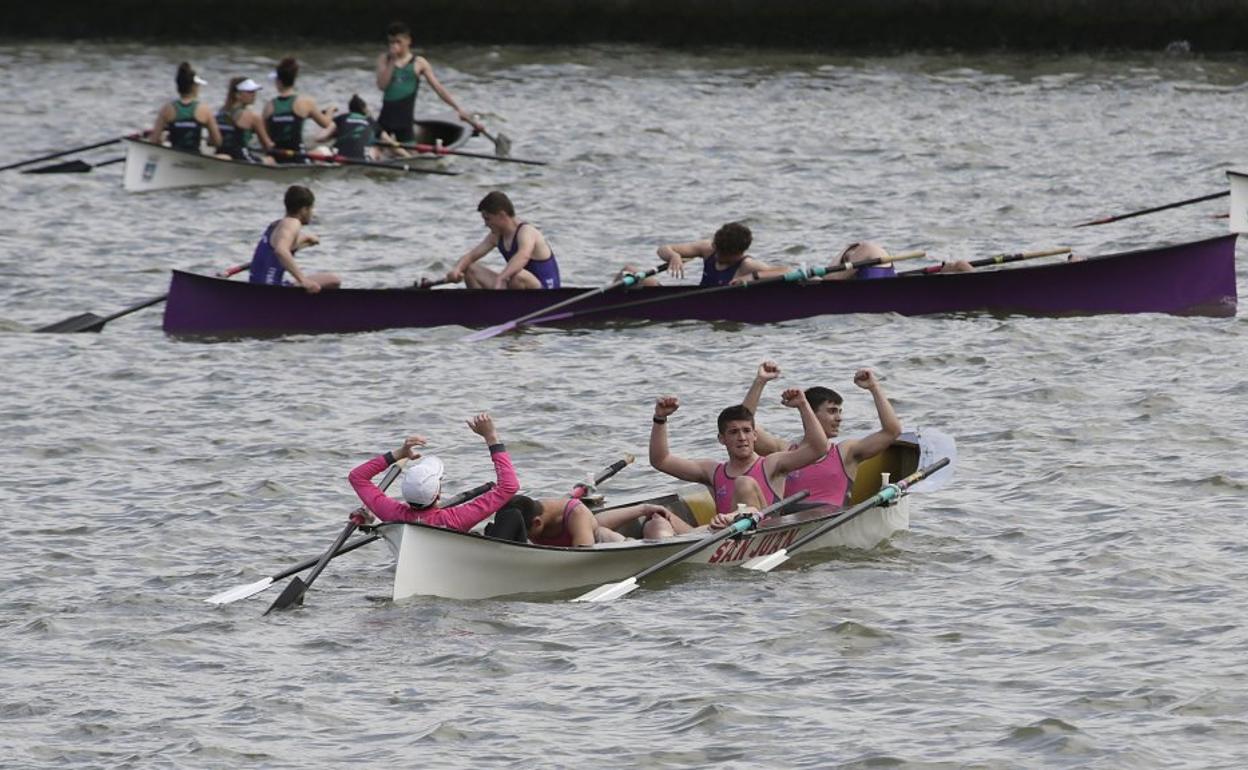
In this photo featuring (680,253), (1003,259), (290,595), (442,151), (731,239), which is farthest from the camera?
(442,151)

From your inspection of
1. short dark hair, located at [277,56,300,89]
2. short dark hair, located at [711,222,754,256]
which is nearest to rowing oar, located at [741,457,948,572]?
short dark hair, located at [711,222,754,256]

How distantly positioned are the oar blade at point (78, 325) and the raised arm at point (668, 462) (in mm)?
7902

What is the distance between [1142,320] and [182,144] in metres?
12.8

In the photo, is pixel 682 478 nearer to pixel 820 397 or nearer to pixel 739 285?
pixel 820 397

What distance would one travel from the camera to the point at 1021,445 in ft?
54.3

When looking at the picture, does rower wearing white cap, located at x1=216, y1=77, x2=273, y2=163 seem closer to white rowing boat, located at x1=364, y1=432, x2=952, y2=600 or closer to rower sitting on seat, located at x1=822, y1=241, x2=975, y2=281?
rower sitting on seat, located at x1=822, y1=241, x2=975, y2=281

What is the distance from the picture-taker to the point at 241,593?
1305 cm

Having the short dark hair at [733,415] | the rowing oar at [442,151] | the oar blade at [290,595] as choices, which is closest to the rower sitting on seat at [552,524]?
the short dark hair at [733,415]

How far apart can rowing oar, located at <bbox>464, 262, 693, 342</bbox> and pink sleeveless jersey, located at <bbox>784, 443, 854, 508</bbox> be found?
5.58m

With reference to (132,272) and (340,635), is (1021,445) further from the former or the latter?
(132,272)

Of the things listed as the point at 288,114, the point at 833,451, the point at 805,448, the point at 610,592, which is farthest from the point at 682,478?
the point at 288,114

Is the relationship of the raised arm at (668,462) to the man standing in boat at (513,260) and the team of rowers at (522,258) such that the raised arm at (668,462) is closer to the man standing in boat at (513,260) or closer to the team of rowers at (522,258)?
the team of rowers at (522,258)

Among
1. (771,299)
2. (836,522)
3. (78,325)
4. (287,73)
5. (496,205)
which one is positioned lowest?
(78,325)

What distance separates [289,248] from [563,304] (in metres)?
2.56
